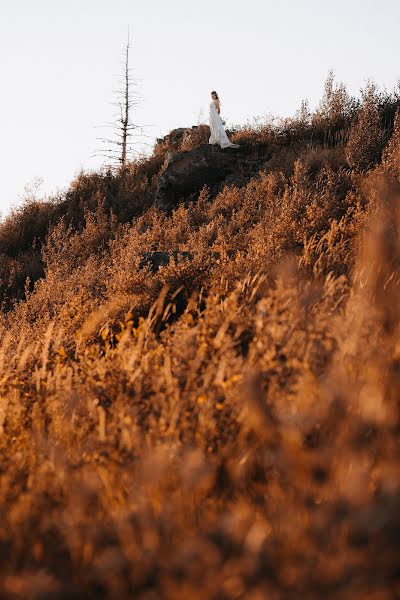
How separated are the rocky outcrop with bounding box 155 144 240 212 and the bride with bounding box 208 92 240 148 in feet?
4.21

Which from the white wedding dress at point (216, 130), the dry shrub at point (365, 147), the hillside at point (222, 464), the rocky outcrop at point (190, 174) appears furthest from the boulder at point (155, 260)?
the white wedding dress at point (216, 130)

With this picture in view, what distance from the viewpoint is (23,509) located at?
1.97m

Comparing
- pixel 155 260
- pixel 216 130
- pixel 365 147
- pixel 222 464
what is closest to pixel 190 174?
pixel 216 130

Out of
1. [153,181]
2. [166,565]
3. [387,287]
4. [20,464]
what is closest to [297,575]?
[166,565]

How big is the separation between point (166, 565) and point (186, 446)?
2.39 ft

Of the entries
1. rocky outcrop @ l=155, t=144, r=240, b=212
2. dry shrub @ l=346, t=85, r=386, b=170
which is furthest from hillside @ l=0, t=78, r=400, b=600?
rocky outcrop @ l=155, t=144, r=240, b=212

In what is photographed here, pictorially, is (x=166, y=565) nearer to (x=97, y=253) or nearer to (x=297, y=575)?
(x=297, y=575)

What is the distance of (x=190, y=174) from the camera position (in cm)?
1187

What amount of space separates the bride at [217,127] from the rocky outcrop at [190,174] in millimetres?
1283

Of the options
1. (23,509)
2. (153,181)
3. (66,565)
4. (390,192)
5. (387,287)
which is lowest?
(66,565)

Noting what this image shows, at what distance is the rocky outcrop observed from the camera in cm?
1179

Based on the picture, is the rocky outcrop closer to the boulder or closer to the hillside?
the boulder

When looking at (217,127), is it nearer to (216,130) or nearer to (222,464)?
(216,130)

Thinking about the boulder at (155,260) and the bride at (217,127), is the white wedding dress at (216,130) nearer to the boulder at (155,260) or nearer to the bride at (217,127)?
the bride at (217,127)
